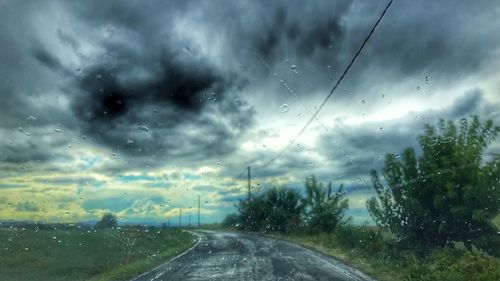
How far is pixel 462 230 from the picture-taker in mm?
15609

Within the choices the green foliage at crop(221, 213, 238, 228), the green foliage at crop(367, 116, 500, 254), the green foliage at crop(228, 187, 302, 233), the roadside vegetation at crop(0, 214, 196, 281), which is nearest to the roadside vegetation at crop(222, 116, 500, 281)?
the green foliage at crop(367, 116, 500, 254)

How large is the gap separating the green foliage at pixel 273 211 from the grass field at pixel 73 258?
51.7 ft

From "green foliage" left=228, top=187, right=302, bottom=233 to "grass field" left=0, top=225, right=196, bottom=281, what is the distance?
1576 cm

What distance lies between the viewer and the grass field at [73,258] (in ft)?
54.5

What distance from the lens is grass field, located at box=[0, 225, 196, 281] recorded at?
16.6 meters

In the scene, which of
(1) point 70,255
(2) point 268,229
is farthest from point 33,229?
(2) point 268,229

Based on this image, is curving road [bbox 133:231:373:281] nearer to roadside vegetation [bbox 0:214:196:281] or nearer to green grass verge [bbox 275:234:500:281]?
green grass verge [bbox 275:234:500:281]

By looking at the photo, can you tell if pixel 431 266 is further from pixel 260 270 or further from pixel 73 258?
pixel 73 258

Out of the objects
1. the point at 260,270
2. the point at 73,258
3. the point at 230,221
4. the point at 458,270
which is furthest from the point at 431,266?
the point at 230,221

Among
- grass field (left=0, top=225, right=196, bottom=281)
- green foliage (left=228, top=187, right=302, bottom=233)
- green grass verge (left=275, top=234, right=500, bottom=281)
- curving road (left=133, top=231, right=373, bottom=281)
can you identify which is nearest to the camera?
green grass verge (left=275, top=234, right=500, bottom=281)

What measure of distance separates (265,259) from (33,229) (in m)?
30.2

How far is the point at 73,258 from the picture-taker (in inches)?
898

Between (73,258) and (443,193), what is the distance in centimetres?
1818

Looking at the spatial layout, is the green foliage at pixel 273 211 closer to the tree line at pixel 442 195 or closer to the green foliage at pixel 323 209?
the green foliage at pixel 323 209
